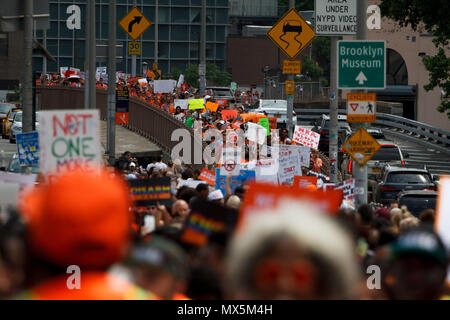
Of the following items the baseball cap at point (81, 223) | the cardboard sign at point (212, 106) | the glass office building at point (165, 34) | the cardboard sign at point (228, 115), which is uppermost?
the glass office building at point (165, 34)

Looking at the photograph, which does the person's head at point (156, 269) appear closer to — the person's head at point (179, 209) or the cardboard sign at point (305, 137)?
the person's head at point (179, 209)

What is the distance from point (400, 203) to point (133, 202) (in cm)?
965

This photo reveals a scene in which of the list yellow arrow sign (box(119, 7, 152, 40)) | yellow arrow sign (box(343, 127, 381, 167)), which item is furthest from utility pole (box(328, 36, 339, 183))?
yellow arrow sign (box(119, 7, 152, 40))

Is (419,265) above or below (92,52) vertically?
below

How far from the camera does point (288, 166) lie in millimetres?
20031

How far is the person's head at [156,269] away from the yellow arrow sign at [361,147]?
12493 millimetres

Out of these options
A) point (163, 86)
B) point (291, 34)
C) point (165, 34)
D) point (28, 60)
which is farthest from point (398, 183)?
point (165, 34)

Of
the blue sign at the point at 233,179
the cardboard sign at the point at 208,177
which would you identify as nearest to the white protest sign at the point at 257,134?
the blue sign at the point at 233,179

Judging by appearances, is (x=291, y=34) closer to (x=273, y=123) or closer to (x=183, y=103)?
(x=273, y=123)

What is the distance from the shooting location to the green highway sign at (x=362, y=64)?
16.9 m

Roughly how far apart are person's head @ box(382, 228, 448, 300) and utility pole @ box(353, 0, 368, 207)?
11.5 meters

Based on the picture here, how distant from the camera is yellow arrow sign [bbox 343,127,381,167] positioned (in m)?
17.0

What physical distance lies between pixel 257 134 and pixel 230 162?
8591 mm

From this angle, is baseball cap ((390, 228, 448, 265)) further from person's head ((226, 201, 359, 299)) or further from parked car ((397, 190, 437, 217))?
parked car ((397, 190, 437, 217))
